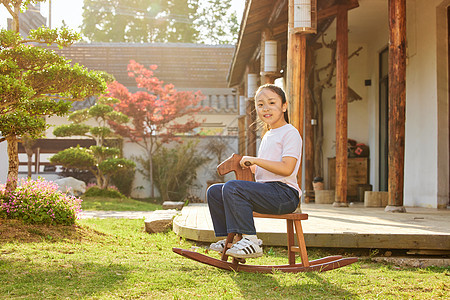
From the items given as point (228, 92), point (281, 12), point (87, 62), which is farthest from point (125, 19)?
point (281, 12)

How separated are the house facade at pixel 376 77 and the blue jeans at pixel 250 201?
2.39m

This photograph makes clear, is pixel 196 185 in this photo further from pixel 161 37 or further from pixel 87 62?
pixel 161 37

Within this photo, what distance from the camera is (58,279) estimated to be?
2.79 metres

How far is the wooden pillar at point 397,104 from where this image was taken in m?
5.77

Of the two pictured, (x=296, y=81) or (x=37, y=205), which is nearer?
(x=37, y=205)

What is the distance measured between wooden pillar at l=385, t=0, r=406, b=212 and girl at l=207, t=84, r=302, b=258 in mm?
3005

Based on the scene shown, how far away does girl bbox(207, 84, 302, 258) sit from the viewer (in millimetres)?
2836

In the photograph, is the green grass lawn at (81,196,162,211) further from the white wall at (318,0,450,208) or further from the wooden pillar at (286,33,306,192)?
the wooden pillar at (286,33,306,192)

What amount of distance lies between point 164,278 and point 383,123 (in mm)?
7544

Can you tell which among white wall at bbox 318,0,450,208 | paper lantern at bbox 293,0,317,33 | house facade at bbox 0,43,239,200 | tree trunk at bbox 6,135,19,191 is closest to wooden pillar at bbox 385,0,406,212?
paper lantern at bbox 293,0,317,33

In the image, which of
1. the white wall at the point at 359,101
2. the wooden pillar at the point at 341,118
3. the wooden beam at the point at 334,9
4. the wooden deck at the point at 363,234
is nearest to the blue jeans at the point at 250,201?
→ the wooden deck at the point at 363,234

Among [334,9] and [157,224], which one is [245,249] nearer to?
[157,224]

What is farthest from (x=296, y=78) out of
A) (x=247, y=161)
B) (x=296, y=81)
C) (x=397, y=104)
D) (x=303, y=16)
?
(x=247, y=161)

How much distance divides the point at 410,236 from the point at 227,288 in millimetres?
1737
